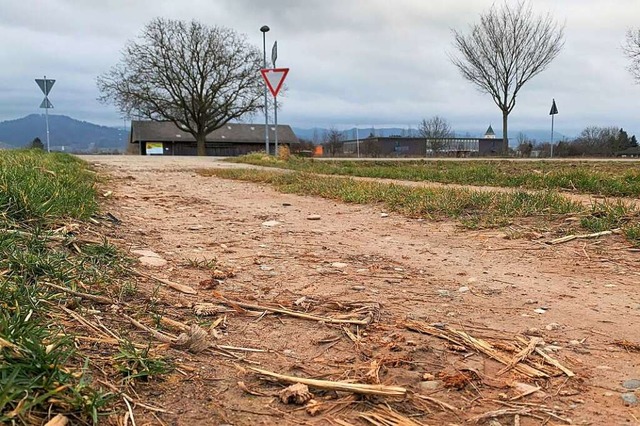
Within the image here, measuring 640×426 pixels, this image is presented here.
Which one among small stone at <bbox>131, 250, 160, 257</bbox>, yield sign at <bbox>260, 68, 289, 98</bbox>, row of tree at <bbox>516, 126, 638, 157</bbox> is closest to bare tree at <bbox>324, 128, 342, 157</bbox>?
row of tree at <bbox>516, 126, 638, 157</bbox>

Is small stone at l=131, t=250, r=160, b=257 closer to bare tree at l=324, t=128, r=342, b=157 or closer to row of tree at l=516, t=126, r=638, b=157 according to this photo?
row of tree at l=516, t=126, r=638, b=157

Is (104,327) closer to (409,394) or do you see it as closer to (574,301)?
(409,394)

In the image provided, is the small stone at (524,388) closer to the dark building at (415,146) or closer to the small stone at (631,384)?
the small stone at (631,384)

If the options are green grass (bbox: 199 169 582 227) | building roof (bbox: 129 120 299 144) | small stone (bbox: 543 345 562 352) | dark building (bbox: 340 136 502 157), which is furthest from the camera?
building roof (bbox: 129 120 299 144)

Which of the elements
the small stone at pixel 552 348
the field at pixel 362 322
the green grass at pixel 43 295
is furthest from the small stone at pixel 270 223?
the small stone at pixel 552 348

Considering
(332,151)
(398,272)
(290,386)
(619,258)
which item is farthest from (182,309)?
(332,151)

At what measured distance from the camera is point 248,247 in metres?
3.36

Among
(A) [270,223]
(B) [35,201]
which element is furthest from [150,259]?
(A) [270,223]

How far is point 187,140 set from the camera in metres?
54.3

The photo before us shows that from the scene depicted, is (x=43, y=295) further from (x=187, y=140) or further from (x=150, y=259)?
(x=187, y=140)

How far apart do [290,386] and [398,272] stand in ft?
4.86

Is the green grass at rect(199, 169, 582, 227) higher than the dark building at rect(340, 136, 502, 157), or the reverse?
the dark building at rect(340, 136, 502, 157)

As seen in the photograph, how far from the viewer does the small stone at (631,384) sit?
147 centimetres

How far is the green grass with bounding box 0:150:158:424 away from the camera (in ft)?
3.73
